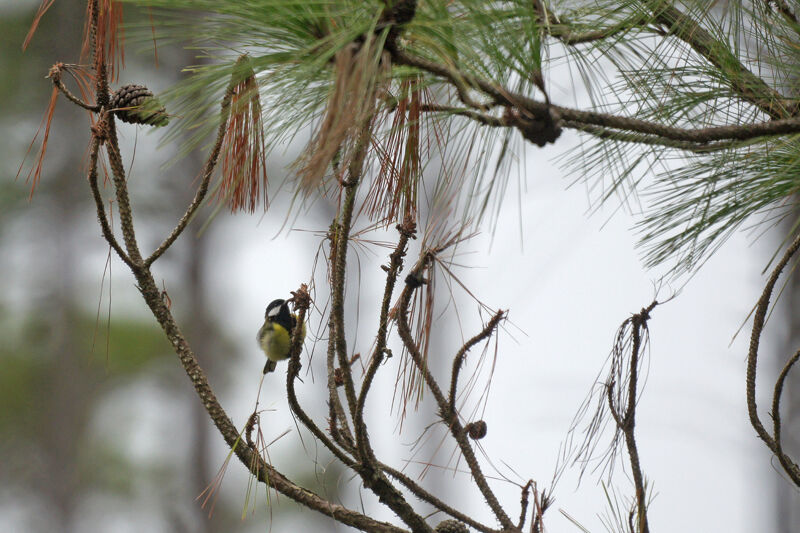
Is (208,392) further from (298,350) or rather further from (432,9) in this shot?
(432,9)

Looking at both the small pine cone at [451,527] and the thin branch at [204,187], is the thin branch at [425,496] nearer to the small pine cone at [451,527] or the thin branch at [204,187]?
the small pine cone at [451,527]

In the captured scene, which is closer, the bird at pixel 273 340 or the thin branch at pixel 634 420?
the thin branch at pixel 634 420

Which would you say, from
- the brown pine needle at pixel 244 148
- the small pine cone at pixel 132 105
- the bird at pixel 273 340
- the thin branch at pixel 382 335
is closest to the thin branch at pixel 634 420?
the thin branch at pixel 382 335

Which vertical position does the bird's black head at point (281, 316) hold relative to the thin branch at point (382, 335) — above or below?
above

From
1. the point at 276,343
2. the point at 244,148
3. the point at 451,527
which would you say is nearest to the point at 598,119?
the point at 244,148

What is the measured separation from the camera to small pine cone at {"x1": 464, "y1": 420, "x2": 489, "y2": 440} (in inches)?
35.5

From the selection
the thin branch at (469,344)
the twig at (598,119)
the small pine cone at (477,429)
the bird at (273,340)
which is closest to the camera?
the twig at (598,119)

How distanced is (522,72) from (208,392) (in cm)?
44

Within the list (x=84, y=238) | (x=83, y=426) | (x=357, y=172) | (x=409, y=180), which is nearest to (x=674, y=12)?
(x=409, y=180)

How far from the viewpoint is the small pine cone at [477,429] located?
2.96ft

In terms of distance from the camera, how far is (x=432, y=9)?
0.59m

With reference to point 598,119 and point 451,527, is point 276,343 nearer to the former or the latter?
point 451,527

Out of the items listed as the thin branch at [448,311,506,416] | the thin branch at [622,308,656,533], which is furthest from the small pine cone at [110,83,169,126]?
the thin branch at [622,308,656,533]

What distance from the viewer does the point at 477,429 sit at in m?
0.91
